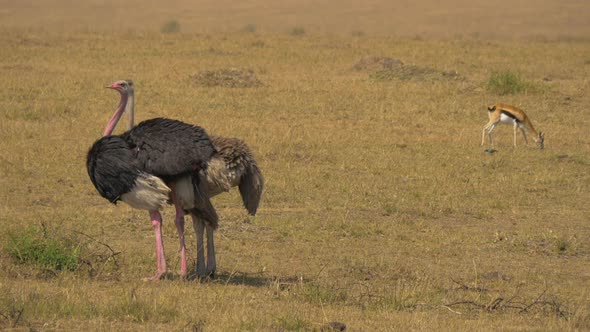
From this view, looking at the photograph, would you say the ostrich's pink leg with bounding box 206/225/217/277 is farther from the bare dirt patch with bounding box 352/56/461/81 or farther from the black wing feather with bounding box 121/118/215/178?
the bare dirt patch with bounding box 352/56/461/81

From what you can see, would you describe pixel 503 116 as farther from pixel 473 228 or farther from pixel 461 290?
pixel 461 290

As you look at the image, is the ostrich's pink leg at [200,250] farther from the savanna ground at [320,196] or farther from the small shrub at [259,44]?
the small shrub at [259,44]

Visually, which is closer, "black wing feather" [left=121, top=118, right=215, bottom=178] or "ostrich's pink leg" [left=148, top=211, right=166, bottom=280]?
"black wing feather" [left=121, top=118, right=215, bottom=178]

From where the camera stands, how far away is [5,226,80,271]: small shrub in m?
7.28

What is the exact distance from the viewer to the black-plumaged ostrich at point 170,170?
696 cm

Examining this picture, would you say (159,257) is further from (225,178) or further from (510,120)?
(510,120)

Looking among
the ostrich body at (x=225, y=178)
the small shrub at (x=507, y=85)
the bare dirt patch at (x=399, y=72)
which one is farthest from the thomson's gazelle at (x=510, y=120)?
the ostrich body at (x=225, y=178)

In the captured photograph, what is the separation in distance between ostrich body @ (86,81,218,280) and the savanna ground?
544mm

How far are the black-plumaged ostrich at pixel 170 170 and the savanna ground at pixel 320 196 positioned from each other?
54 cm

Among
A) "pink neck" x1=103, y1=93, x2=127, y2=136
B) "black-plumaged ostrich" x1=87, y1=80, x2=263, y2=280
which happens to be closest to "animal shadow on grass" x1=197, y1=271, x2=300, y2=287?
"black-plumaged ostrich" x1=87, y1=80, x2=263, y2=280

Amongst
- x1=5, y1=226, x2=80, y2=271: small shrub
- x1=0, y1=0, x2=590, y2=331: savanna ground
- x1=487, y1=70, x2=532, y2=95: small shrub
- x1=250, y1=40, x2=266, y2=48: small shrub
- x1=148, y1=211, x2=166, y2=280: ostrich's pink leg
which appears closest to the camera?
x1=0, y1=0, x2=590, y2=331: savanna ground

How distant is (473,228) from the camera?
984 centimetres

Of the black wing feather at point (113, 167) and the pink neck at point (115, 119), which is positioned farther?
the pink neck at point (115, 119)

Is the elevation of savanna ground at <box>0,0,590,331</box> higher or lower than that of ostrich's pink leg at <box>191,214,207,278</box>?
lower
